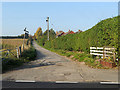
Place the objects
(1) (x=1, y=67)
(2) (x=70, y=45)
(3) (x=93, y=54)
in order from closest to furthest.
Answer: (1) (x=1, y=67)
(3) (x=93, y=54)
(2) (x=70, y=45)

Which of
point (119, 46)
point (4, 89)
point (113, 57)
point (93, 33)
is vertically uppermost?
point (93, 33)

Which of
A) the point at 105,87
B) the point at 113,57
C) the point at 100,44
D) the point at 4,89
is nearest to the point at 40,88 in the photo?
the point at 4,89

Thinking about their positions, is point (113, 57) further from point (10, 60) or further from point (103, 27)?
point (10, 60)

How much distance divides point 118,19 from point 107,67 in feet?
10.6

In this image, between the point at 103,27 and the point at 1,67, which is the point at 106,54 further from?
the point at 1,67

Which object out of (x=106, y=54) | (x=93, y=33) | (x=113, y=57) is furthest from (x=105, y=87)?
(x=93, y=33)

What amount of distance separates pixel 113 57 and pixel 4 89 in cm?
683

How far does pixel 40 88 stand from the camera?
15.4 feet

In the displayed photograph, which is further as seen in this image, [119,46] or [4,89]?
[119,46]

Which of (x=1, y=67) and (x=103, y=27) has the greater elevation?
(x=103, y=27)

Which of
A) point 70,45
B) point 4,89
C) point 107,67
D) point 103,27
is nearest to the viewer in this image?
point 4,89

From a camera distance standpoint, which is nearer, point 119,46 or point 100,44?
point 119,46

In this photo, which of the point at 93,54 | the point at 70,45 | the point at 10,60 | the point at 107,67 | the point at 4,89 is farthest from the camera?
the point at 70,45

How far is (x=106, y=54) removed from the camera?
9797 millimetres
